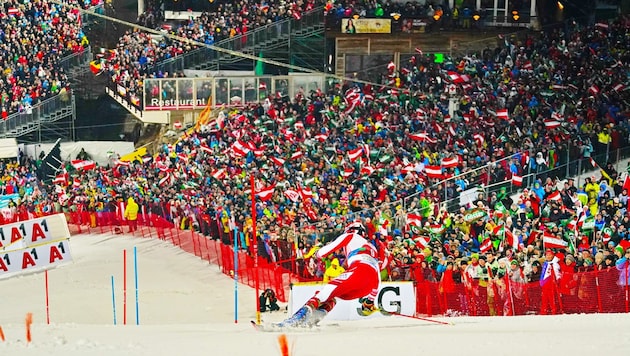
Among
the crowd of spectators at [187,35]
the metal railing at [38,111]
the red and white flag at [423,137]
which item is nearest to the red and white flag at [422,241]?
the red and white flag at [423,137]

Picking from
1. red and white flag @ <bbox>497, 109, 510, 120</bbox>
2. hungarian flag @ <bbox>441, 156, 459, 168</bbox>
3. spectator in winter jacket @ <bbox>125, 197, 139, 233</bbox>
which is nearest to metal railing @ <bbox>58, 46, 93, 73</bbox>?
spectator in winter jacket @ <bbox>125, 197, 139, 233</bbox>

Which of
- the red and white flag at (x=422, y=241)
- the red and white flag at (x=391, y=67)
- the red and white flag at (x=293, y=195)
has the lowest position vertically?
the red and white flag at (x=422, y=241)

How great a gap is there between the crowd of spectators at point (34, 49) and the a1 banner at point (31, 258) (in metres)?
21.9

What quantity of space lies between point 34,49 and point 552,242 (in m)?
33.2

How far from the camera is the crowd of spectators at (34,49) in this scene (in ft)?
153

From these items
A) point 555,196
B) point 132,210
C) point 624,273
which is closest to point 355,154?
point 132,210

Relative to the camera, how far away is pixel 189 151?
1473 inches

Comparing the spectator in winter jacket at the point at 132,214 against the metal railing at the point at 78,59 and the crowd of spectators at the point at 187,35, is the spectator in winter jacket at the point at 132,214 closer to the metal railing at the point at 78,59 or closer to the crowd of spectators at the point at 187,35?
the crowd of spectators at the point at 187,35

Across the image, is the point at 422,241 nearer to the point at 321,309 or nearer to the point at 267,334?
the point at 321,309

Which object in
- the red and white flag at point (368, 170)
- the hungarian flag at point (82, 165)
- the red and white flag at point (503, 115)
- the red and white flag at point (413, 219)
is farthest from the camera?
the hungarian flag at point (82, 165)

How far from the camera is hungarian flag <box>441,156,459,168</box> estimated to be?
2739 cm

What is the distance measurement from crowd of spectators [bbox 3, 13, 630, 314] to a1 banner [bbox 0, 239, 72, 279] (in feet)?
15.4

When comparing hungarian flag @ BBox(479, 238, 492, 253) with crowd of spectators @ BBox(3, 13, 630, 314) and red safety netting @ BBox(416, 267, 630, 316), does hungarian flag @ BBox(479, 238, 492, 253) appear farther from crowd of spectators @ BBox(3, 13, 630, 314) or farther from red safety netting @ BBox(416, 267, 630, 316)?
red safety netting @ BBox(416, 267, 630, 316)

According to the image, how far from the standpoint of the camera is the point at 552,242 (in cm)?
1989
